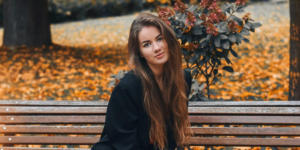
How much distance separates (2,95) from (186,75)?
164 inches

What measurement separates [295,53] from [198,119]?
6.86 feet

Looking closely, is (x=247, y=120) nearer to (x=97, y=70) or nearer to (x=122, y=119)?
(x=122, y=119)

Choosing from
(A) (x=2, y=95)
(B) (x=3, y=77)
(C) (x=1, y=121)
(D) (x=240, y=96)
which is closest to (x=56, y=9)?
(B) (x=3, y=77)

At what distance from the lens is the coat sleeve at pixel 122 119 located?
214 cm

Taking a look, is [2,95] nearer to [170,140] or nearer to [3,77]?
[3,77]

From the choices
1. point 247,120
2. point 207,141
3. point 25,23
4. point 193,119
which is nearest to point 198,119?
point 193,119

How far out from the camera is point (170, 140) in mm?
2457

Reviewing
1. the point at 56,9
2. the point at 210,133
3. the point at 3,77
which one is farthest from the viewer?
the point at 56,9

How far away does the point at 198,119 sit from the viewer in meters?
2.70

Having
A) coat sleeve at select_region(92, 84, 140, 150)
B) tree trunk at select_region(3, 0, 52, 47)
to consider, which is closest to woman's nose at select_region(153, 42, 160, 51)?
coat sleeve at select_region(92, 84, 140, 150)

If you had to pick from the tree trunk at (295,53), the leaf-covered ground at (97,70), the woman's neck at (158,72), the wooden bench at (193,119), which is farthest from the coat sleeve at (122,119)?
the leaf-covered ground at (97,70)

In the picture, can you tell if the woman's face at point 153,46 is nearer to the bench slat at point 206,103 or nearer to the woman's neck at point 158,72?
the woman's neck at point 158,72

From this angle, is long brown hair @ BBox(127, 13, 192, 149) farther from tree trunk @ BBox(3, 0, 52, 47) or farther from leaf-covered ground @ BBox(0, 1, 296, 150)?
tree trunk @ BBox(3, 0, 52, 47)

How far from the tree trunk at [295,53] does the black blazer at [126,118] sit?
8.29 feet
